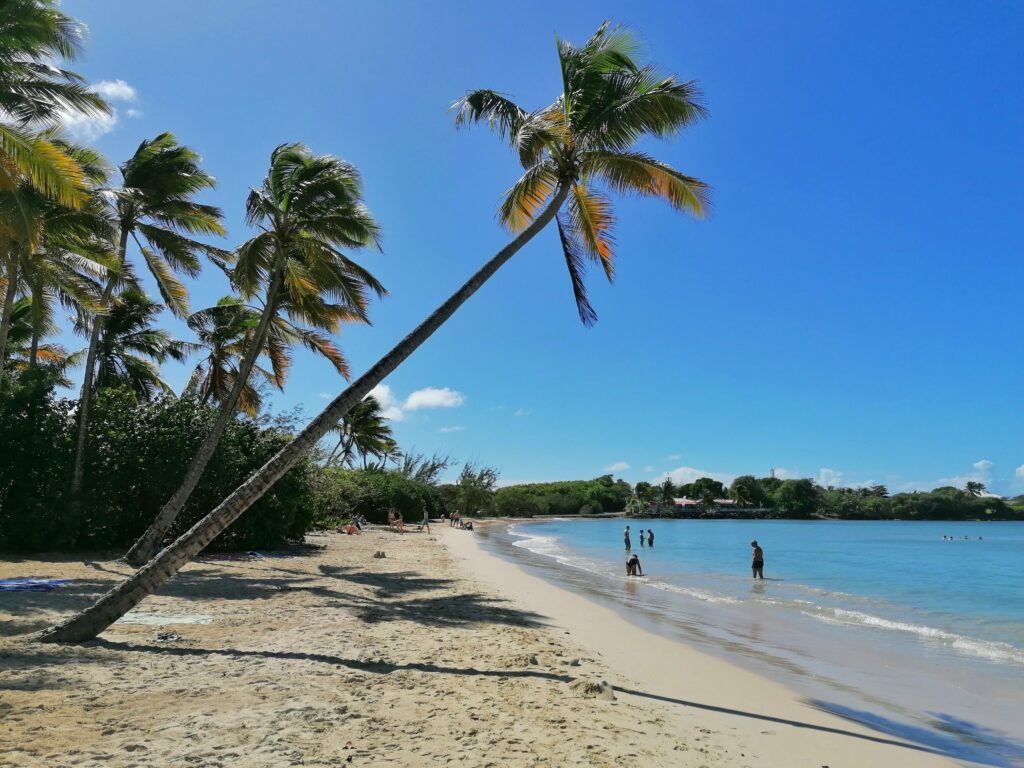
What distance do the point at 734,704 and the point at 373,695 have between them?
3607mm

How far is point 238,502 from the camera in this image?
280 inches

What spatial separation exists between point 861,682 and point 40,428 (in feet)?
53.4

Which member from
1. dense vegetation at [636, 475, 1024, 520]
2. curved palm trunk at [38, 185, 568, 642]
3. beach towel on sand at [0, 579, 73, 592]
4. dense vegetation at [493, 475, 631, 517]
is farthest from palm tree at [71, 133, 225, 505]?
dense vegetation at [636, 475, 1024, 520]

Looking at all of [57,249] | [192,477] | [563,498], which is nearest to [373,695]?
[192,477]

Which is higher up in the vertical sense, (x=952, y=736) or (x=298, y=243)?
(x=298, y=243)

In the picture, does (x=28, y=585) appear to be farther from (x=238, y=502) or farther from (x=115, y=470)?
(x=115, y=470)

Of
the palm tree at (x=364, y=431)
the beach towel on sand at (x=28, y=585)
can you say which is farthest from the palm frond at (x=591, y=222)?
the palm tree at (x=364, y=431)

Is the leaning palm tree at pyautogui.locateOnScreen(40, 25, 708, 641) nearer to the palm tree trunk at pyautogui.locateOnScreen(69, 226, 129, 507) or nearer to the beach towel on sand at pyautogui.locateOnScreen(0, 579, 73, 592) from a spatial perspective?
the beach towel on sand at pyautogui.locateOnScreen(0, 579, 73, 592)

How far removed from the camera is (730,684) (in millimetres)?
7320

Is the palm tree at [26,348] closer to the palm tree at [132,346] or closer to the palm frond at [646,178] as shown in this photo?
the palm tree at [132,346]

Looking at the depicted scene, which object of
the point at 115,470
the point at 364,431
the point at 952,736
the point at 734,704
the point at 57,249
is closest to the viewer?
the point at 952,736

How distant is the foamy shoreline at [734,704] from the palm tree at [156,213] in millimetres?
11117

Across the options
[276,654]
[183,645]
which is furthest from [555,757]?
[183,645]

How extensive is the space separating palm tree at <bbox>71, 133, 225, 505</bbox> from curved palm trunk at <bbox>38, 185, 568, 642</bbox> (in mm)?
8591
